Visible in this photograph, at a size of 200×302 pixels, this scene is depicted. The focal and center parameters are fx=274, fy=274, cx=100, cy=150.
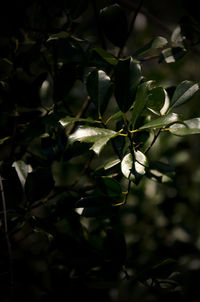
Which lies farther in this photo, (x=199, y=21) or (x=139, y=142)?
(x=199, y=21)

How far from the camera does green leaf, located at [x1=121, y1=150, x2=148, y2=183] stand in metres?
0.43

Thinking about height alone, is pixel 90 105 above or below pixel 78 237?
above

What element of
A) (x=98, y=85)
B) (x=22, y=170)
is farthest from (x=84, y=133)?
(x=22, y=170)

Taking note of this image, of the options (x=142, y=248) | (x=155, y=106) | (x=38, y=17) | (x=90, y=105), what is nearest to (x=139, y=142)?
(x=155, y=106)

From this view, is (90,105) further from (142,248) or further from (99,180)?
(142,248)

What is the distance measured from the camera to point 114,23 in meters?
0.58

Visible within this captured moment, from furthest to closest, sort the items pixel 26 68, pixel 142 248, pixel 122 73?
pixel 142 248
pixel 26 68
pixel 122 73

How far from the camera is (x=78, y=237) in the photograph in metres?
0.81

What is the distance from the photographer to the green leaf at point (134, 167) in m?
0.43

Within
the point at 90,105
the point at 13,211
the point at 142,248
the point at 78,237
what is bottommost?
the point at 142,248

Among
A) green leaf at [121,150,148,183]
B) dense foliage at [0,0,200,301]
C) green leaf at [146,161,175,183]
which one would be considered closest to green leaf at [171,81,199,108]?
dense foliage at [0,0,200,301]

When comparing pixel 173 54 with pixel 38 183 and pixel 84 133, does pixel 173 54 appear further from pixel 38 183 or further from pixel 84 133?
pixel 38 183

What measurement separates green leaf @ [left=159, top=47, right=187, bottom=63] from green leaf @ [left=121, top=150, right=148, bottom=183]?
0.29m

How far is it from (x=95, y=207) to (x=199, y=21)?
1.59ft
